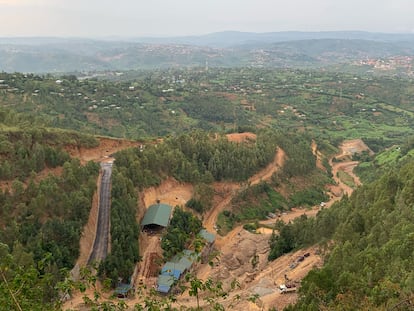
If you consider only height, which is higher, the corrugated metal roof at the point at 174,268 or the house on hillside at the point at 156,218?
the house on hillside at the point at 156,218

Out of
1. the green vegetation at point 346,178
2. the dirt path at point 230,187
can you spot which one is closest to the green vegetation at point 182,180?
the dirt path at point 230,187

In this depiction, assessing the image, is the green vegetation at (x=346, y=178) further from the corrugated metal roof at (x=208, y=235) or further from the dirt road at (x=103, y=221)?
the dirt road at (x=103, y=221)

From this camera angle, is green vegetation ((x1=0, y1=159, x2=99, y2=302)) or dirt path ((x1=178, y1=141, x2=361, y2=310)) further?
green vegetation ((x1=0, y1=159, x2=99, y2=302))

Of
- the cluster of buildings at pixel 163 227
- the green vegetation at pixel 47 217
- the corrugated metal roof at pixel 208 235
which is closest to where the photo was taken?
the green vegetation at pixel 47 217

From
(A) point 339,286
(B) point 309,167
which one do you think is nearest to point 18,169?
(A) point 339,286

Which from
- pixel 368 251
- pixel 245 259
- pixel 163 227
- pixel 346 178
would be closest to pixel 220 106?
pixel 346 178

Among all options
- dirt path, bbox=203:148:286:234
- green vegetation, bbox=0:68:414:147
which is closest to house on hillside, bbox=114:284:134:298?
dirt path, bbox=203:148:286:234

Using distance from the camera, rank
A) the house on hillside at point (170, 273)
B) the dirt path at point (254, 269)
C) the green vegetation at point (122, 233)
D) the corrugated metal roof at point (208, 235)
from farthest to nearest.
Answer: the corrugated metal roof at point (208, 235) < the green vegetation at point (122, 233) < the house on hillside at point (170, 273) < the dirt path at point (254, 269)

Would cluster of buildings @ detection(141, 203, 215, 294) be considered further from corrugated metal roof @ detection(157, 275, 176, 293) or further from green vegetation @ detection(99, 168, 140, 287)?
green vegetation @ detection(99, 168, 140, 287)

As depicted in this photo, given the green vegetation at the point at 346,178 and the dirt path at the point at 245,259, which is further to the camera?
the green vegetation at the point at 346,178

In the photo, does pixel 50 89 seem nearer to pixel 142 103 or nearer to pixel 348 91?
pixel 142 103

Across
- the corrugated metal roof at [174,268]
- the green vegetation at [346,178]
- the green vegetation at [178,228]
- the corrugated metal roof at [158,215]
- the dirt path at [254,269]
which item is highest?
the corrugated metal roof at [158,215]
